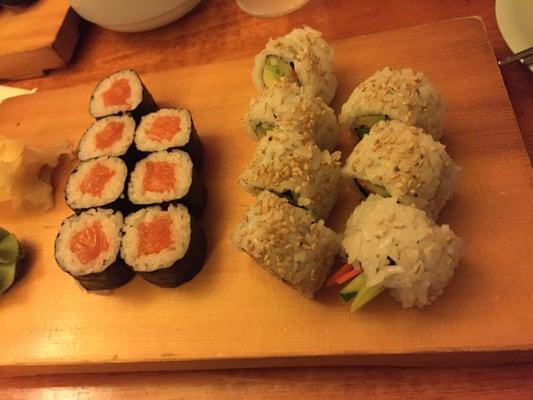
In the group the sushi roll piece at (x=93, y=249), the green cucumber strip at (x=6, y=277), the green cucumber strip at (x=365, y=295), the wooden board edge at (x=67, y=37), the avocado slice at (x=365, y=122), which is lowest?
the green cucumber strip at (x=6, y=277)

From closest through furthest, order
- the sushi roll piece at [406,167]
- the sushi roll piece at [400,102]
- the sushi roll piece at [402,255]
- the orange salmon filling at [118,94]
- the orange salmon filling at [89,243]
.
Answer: the sushi roll piece at [402,255] < the sushi roll piece at [406,167] < the sushi roll piece at [400,102] < the orange salmon filling at [89,243] < the orange salmon filling at [118,94]

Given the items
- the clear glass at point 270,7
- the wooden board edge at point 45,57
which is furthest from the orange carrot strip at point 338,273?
the wooden board edge at point 45,57

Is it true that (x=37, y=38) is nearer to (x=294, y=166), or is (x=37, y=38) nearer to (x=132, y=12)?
(x=132, y=12)

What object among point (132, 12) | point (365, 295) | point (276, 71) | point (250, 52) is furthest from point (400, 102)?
point (132, 12)

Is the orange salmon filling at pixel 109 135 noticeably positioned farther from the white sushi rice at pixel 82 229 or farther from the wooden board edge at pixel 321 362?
the wooden board edge at pixel 321 362

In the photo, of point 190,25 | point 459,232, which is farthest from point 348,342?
point 190,25

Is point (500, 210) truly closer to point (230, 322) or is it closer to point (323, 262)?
point (323, 262)
